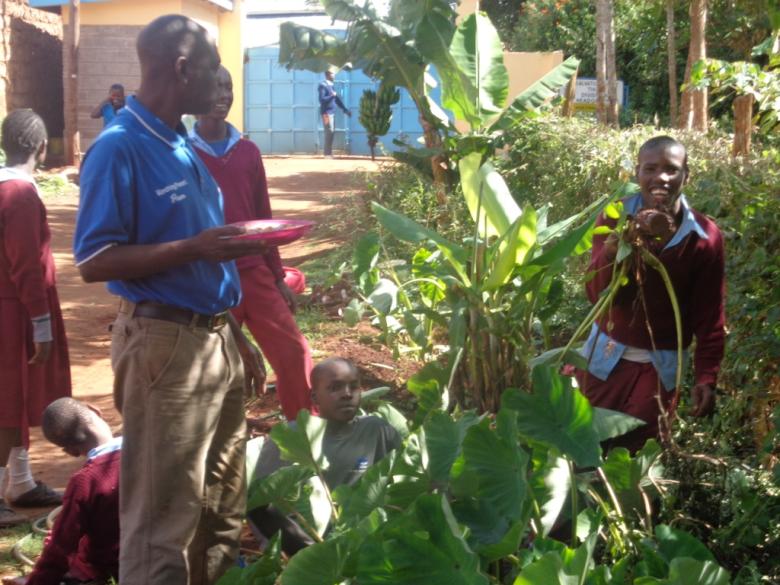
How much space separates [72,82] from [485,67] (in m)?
13.8

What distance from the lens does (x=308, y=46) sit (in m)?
10.1

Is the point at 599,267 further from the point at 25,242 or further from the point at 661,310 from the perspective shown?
the point at 25,242

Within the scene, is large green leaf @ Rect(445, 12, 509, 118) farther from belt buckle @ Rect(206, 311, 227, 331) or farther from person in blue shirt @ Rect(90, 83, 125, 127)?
person in blue shirt @ Rect(90, 83, 125, 127)

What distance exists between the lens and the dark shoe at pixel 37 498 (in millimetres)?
5137

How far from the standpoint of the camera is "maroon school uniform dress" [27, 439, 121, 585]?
376 cm

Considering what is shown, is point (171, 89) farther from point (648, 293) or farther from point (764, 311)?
point (764, 311)

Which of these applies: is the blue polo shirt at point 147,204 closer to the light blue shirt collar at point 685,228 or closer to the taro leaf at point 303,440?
the taro leaf at point 303,440

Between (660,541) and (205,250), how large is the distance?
1.47 metres

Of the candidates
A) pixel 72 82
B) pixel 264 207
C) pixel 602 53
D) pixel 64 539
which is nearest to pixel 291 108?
pixel 72 82

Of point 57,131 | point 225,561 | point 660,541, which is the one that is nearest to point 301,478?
point 225,561

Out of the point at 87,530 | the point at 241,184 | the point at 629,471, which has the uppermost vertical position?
the point at 241,184

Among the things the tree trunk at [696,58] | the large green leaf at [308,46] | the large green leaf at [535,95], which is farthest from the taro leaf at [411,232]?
the tree trunk at [696,58]

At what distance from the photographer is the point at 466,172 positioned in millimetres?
5051

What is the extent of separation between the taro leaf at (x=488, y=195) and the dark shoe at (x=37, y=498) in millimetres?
2372
